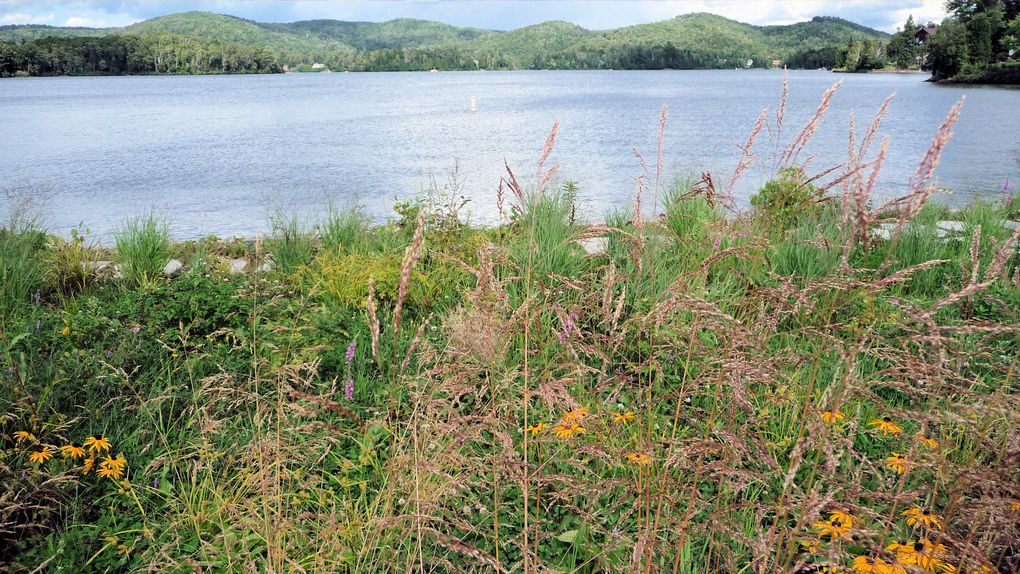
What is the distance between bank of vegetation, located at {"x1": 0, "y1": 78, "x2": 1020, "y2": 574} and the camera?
166 centimetres

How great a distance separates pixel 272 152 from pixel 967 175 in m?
18.1

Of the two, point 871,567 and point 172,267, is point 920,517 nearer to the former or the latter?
point 871,567

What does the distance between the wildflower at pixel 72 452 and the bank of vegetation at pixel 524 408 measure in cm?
3

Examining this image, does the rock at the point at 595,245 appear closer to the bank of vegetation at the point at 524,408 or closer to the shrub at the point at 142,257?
the bank of vegetation at the point at 524,408

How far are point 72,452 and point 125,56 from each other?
10787 centimetres

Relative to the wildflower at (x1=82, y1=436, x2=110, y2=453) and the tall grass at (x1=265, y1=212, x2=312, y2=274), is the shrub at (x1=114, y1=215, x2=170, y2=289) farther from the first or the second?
the wildflower at (x1=82, y1=436, x2=110, y2=453)

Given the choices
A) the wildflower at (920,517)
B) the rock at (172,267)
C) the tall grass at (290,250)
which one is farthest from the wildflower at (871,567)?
the rock at (172,267)

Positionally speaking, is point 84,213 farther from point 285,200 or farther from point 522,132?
point 522,132

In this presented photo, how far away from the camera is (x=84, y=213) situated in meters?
11.3

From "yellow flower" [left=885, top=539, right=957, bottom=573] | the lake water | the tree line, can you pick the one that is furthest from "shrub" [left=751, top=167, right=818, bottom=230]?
the tree line

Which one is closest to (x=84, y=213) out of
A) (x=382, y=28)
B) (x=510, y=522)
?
(x=510, y=522)

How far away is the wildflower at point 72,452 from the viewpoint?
8.14 ft

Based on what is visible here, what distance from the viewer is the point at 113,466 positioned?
253 centimetres

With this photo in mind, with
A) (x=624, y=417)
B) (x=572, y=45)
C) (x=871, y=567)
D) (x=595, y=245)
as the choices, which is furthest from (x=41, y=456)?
(x=572, y=45)
